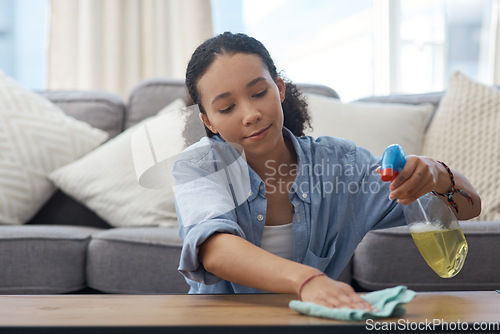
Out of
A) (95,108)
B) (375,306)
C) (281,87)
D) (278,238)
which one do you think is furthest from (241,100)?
(95,108)

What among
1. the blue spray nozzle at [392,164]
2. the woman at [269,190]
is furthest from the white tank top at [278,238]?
the blue spray nozzle at [392,164]

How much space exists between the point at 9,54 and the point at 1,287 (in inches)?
62.2

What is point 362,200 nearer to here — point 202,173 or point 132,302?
point 202,173

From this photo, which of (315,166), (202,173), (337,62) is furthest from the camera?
(337,62)

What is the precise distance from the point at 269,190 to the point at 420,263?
588mm

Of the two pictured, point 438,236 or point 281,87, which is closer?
point 438,236

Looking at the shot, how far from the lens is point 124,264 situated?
1.43 meters

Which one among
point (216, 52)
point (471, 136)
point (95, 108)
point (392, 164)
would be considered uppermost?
point (216, 52)

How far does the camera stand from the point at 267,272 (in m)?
0.69

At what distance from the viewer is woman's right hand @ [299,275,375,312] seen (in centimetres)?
61

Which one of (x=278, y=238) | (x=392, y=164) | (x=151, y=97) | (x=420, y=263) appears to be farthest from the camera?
(x=151, y=97)

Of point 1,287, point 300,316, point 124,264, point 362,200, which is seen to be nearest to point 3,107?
point 1,287

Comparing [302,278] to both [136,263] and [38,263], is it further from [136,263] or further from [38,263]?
[38,263]

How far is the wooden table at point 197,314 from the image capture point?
1.77 ft
